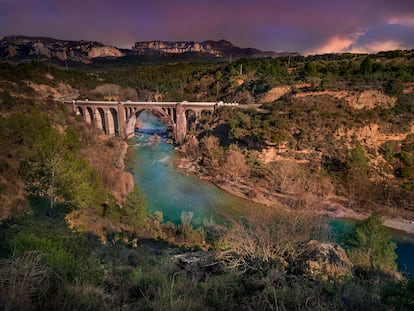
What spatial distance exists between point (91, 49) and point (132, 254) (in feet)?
334

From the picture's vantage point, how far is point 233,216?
16.6 metres

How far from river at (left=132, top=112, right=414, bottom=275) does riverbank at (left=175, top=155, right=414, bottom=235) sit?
54 centimetres

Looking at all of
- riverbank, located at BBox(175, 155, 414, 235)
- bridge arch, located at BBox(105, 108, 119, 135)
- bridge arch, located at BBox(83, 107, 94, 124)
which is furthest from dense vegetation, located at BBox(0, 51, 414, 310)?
bridge arch, located at BBox(105, 108, 119, 135)

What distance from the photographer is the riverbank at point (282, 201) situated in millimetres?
16453

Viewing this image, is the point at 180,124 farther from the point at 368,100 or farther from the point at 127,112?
the point at 368,100

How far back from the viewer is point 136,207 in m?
12.8

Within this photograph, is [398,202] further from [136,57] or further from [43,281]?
[136,57]

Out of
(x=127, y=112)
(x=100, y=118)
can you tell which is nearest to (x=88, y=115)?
(x=100, y=118)

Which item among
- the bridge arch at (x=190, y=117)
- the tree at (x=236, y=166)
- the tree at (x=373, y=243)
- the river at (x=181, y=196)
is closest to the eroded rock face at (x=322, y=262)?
the tree at (x=373, y=243)

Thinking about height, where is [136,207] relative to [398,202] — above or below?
above

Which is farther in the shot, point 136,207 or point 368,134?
point 368,134

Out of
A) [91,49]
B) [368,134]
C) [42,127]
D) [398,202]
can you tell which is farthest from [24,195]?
[91,49]

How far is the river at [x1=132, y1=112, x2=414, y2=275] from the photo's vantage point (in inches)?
598

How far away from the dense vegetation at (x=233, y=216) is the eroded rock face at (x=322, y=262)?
0.19ft
